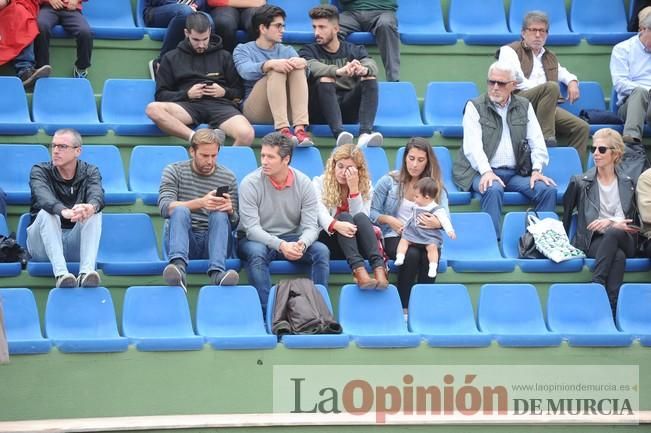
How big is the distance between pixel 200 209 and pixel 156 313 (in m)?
0.70

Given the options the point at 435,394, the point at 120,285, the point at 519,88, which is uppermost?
the point at 519,88

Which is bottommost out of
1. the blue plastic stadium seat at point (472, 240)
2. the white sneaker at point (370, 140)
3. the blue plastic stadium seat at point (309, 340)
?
the blue plastic stadium seat at point (309, 340)

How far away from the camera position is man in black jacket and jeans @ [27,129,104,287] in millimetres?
7723

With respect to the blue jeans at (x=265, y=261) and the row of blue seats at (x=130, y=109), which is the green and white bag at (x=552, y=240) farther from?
the blue jeans at (x=265, y=261)

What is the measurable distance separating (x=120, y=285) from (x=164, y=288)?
0.50m

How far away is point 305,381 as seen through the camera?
7.66 m

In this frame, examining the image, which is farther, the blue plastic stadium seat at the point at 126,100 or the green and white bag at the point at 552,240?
the blue plastic stadium seat at the point at 126,100

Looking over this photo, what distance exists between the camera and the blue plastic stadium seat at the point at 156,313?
7.77 m

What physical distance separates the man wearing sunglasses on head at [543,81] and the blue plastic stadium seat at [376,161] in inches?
45.6

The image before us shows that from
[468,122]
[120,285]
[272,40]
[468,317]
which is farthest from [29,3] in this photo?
[468,317]

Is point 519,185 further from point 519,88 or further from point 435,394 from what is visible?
point 435,394

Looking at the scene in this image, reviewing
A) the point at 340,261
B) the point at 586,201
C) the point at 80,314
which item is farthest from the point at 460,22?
the point at 80,314

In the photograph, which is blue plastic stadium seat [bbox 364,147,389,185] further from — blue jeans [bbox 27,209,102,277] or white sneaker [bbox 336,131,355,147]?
blue jeans [bbox 27,209,102,277]

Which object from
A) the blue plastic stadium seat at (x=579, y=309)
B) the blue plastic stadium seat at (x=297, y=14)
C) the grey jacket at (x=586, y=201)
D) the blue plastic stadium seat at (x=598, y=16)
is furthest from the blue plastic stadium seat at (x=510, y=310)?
the blue plastic stadium seat at (x=598, y=16)
